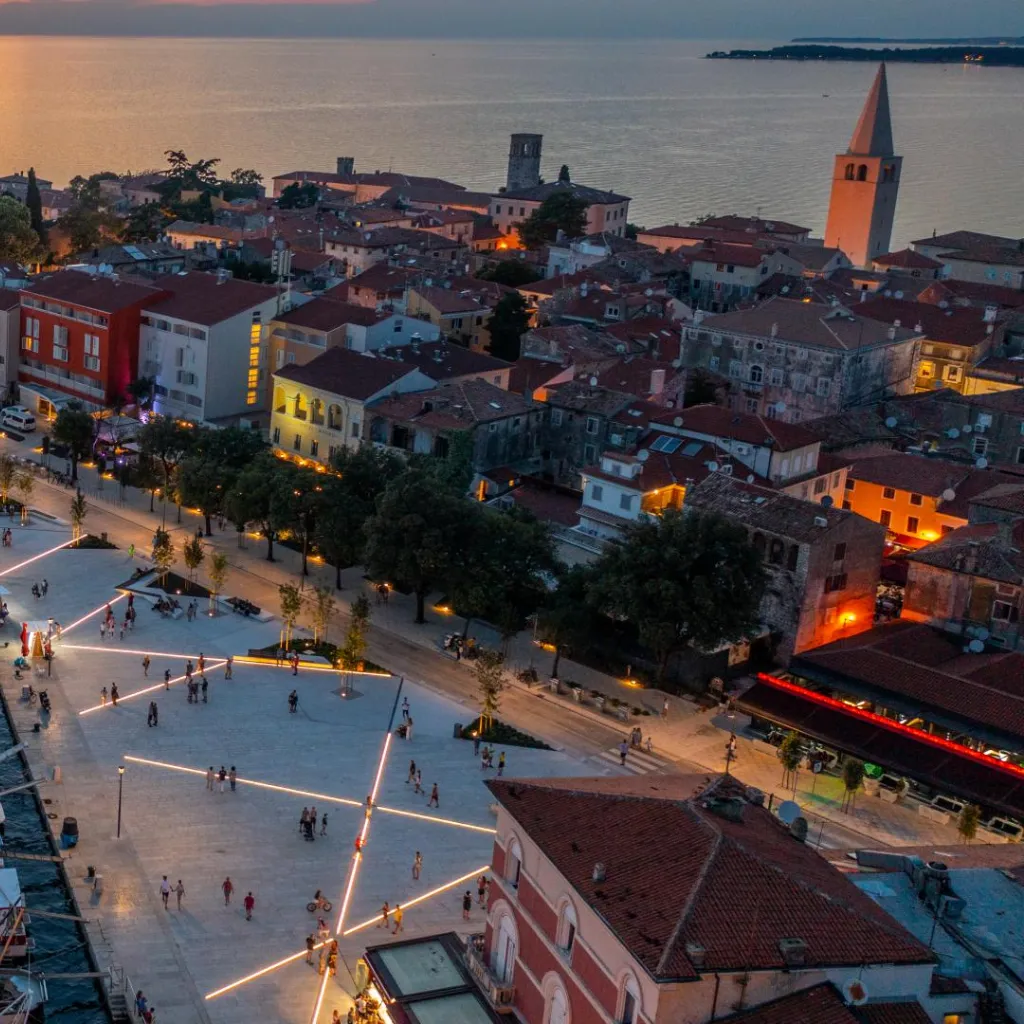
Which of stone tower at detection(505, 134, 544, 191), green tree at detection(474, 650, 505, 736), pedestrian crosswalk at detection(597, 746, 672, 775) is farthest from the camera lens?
stone tower at detection(505, 134, 544, 191)

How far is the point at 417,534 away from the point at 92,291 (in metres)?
31.3

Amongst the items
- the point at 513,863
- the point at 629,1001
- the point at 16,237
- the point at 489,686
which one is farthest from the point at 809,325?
the point at 629,1001

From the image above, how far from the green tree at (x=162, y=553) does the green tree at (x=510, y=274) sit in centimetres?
4789

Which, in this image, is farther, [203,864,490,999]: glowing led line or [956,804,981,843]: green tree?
[956,804,981,843]: green tree

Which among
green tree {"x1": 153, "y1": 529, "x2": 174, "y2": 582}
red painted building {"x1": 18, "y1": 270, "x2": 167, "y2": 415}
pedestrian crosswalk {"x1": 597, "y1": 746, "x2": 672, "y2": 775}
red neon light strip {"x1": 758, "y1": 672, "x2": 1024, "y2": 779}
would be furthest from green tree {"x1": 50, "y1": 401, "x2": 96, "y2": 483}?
red neon light strip {"x1": 758, "y1": 672, "x2": 1024, "y2": 779}

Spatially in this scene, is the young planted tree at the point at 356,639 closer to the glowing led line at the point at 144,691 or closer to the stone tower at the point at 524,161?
the glowing led line at the point at 144,691

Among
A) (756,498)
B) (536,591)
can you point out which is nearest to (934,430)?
(756,498)

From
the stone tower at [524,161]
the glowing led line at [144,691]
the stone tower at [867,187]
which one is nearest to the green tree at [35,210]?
the stone tower at [524,161]

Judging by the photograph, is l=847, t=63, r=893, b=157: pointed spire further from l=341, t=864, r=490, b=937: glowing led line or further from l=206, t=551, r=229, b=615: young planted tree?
l=341, t=864, r=490, b=937: glowing led line

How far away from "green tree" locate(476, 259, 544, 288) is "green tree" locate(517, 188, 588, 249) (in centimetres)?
1615

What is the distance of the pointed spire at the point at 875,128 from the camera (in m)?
112

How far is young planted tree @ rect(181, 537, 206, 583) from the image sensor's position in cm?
4850

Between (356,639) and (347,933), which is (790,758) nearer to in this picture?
(356,639)

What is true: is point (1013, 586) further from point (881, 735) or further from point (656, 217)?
point (656, 217)
